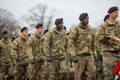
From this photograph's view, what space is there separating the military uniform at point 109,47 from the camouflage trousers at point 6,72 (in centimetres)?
707

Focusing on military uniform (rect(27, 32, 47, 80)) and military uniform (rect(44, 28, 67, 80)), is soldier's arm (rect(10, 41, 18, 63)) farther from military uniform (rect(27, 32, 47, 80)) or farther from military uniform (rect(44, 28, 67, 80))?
military uniform (rect(44, 28, 67, 80))

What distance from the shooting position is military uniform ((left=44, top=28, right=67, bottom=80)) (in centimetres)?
1426

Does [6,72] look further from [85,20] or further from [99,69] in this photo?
[85,20]

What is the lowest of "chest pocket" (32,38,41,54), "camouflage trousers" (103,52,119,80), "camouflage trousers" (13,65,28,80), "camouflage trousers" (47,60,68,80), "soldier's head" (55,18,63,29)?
"camouflage trousers" (13,65,28,80)

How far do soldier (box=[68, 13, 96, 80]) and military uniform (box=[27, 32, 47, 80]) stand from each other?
3.23 meters

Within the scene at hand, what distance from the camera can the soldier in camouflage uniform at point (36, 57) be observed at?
16.1m

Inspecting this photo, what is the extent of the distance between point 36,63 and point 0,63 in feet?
7.37

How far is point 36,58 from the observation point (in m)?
16.4

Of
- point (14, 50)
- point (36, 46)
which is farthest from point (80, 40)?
point (14, 50)

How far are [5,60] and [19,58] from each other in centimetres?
64

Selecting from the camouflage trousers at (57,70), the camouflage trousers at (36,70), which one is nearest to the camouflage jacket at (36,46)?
the camouflage trousers at (36,70)

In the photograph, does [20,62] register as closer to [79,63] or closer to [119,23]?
[79,63]

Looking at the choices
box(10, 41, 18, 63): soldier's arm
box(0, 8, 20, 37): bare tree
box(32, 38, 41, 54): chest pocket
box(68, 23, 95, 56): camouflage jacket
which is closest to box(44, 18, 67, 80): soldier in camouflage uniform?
box(68, 23, 95, 56): camouflage jacket

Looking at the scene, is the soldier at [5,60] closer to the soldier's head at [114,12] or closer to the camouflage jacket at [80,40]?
the camouflage jacket at [80,40]
